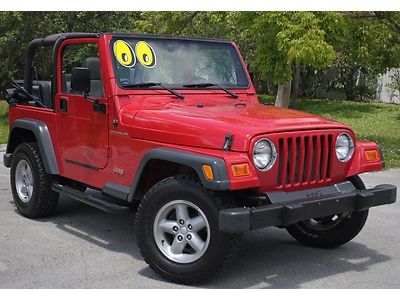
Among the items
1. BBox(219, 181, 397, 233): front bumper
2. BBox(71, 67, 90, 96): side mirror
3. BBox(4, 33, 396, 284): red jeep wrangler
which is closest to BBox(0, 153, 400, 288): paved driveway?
BBox(4, 33, 396, 284): red jeep wrangler

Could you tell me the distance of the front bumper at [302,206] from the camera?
13.0 ft

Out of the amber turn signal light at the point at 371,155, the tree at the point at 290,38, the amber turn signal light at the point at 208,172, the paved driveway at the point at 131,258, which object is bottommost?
the paved driveway at the point at 131,258

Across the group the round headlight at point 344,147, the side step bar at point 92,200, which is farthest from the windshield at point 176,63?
the round headlight at point 344,147

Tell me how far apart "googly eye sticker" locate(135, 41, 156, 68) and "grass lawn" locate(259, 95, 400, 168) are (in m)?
5.79

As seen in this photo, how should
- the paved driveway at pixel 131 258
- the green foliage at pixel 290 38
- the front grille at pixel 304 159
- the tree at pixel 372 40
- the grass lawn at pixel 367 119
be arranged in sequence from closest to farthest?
the front grille at pixel 304 159
the paved driveway at pixel 131 258
the green foliage at pixel 290 38
the tree at pixel 372 40
the grass lawn at pixel 367 119

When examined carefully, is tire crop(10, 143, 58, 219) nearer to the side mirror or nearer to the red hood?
the side mirror

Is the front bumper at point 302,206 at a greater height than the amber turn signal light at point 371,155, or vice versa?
the amber turn signal light at point 371,155

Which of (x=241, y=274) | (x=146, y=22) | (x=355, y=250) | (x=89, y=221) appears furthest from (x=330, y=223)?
(x=146, y=22)

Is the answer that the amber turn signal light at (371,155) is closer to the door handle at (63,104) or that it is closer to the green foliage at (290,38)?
the door handle at (63,104)

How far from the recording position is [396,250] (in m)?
5.37

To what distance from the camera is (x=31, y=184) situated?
628cm

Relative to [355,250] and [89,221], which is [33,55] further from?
[355,250]

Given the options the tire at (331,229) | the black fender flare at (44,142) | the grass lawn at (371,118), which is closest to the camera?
the tire at (331,229)

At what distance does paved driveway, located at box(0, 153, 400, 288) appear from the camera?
4465 millimetres
